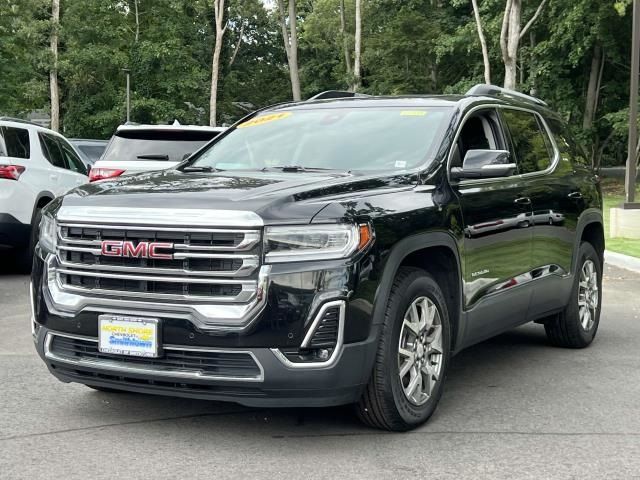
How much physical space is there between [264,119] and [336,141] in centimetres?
85

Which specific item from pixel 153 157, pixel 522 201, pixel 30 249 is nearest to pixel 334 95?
pixel 522 201

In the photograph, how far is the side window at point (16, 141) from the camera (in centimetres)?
1021

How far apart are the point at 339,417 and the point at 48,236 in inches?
71.9

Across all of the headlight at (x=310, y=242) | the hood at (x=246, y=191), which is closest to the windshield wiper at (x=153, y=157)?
the hood at (x=246, y=191)

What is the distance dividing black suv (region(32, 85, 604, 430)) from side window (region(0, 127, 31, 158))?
5.49 metres

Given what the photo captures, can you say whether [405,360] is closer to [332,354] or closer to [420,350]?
[420,350]

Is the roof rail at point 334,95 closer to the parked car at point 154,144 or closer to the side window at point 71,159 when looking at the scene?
the parked car at point 154,144

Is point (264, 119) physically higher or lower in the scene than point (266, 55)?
lower

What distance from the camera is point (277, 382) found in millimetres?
4039

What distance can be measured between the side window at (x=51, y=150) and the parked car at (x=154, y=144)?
0.68m

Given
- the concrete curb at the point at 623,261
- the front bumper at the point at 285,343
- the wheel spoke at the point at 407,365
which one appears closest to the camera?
the front bumper at the point at 285,343

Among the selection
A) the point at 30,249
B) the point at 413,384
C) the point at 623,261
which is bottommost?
the point at 623,261

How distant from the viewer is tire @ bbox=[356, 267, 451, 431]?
4332 millimetres

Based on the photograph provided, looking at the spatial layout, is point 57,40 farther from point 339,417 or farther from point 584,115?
point 339,417
